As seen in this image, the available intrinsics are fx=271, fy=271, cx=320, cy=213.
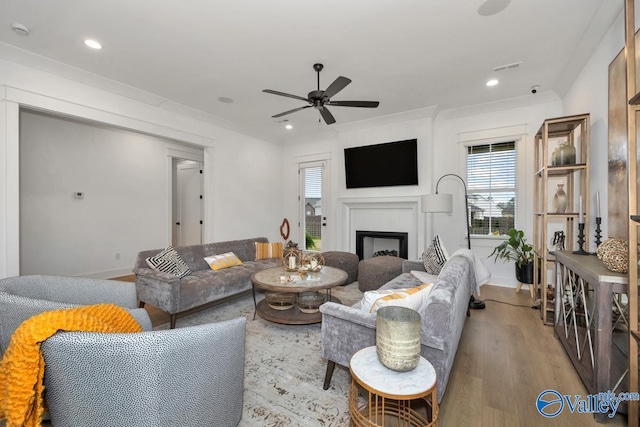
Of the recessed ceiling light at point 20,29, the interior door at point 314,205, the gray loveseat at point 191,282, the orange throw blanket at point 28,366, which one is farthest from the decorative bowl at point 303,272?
the recessed ceiling light at point 20,29

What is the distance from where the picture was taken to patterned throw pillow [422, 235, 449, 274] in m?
3.13

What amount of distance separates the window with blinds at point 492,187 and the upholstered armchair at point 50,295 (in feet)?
14.9

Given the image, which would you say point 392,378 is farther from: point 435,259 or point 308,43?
point 308,43

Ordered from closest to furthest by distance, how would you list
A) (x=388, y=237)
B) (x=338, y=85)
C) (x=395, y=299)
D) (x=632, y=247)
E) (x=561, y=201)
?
(x=632, y=247) → (x=395, y=299) → (x=338, y=85) → (x=561, y=201) → (x=388, y=237)

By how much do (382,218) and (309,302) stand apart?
8.72 feet

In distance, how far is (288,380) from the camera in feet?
6.29

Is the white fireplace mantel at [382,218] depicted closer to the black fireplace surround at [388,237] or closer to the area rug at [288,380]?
the black fireplace surround at [388,237]

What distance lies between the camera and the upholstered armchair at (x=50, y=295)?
128cm

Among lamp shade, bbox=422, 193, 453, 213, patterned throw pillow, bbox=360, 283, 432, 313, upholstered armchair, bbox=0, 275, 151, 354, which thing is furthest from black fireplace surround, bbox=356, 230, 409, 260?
upholstered armchair, bbox=0, 275, 151, 354

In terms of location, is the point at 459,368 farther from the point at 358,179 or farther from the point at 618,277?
the point at 358,179

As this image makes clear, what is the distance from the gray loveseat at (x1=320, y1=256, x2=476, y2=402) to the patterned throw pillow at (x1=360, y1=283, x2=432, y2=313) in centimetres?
7

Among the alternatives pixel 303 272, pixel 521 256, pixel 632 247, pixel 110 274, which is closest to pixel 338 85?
pixel 303 272

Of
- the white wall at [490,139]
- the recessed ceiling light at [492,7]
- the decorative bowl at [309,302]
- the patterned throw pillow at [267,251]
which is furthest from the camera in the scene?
the patterned throw pillow at [267,251]

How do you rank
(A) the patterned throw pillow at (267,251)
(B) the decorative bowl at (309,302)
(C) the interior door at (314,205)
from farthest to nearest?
(C) the interior door at (314,205) → (A) the patterned throw pillow at (267,251) → (B) the decorative bowl at (309,302)
